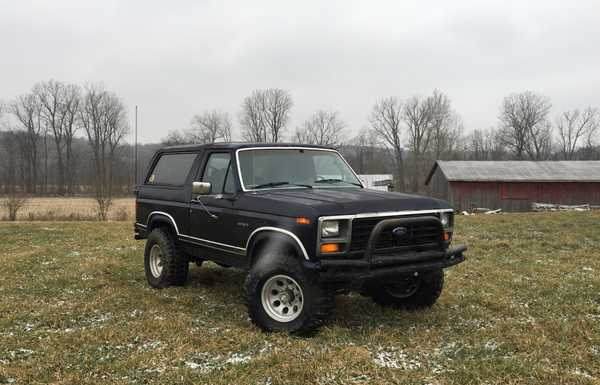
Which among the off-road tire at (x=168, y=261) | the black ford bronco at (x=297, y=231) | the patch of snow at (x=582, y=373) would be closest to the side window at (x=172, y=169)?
the black ford bronco at (x=297, y=231)

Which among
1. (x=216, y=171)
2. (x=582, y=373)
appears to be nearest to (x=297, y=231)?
(x=216, y=171)

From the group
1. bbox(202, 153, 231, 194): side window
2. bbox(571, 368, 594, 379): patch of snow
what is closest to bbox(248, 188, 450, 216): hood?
bbox(202, 153, 231, 194): side window

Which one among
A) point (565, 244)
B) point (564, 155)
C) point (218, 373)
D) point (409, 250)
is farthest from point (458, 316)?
point (564, 155)

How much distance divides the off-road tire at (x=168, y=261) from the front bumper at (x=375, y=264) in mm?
3064

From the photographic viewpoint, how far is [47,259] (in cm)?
1018

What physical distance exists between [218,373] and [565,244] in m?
10.9

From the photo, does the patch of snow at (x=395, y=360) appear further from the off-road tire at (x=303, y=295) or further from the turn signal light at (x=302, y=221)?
the turn signal light at (x=302, y=221)

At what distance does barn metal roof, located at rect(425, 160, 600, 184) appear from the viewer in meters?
38.8

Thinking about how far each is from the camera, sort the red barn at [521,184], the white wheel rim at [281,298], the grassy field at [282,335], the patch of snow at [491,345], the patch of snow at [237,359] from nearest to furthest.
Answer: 1. the grassy field at [282,335]
2. the patch of snow at [237,359]
3. the patch of snow at [491,345]
4. the white wheel rim at [281,298]
5. the red barn at [521,184]

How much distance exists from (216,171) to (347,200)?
7.42 feet

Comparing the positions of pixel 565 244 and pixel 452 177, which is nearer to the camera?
pixel 565 244

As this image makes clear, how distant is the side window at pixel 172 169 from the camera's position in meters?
7.29

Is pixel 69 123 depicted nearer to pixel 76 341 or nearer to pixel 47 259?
pixel 47 259

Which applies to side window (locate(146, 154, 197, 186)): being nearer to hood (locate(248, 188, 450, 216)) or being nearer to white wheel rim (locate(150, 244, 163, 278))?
white wheel rim (locate(150, 244, 163, 278))
